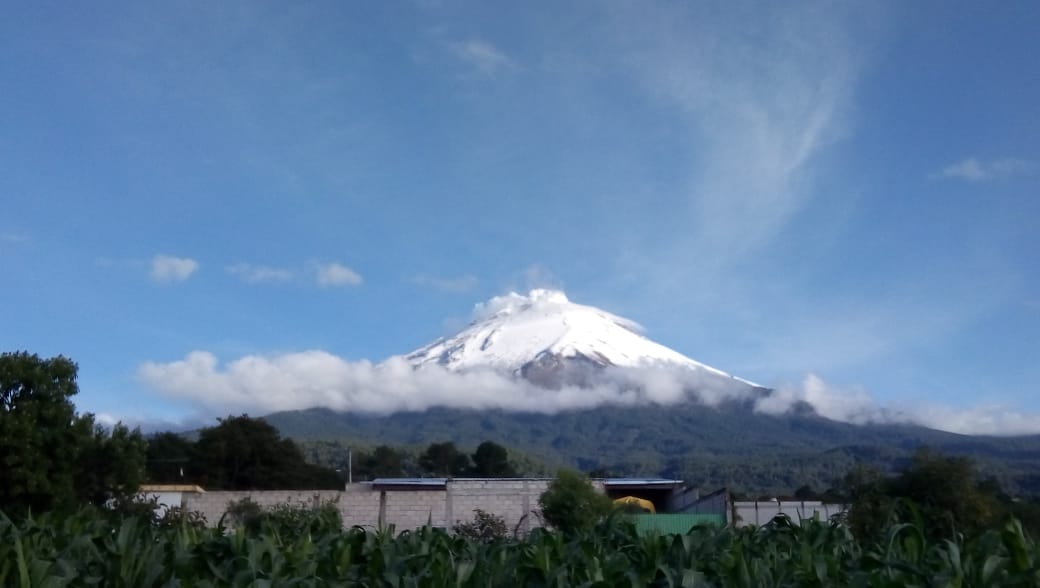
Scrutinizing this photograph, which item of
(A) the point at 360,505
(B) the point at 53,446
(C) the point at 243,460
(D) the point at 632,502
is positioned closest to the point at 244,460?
(C) the point at 243,460

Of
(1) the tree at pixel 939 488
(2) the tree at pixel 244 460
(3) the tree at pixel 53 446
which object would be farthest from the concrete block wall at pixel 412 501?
(2) the tree at pixel 244 460

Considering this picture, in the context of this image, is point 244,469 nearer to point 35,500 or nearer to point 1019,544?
point 35,500

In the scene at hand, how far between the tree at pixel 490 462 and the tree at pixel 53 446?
53.8 m

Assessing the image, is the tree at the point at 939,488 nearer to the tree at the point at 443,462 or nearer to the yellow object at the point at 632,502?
the yellow object at the point at 632,502

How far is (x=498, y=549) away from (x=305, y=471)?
61769 millimetres

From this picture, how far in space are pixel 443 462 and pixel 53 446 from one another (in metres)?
61.7

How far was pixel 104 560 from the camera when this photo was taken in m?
4.46

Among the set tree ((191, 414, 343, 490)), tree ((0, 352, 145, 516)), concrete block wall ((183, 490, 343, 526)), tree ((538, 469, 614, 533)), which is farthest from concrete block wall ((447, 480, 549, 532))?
tree ((191, 414, 343, 490))

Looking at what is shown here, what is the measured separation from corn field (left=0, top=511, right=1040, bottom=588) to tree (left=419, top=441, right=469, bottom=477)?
278ft

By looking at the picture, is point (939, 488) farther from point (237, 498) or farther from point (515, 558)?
point (237, 498)

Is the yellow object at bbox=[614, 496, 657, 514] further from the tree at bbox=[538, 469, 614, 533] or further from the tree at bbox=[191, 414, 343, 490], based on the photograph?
the tree at bbox=[191, 414, 343, 490]

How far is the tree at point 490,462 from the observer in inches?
3305

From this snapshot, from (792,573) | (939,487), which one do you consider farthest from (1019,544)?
(939,487)

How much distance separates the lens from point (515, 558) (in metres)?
4.45
